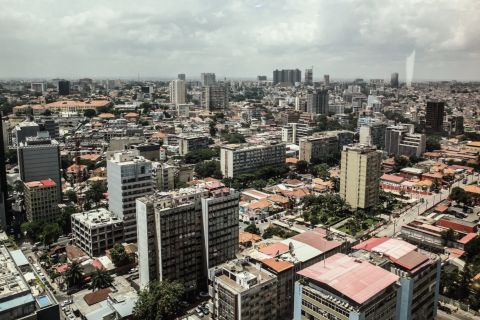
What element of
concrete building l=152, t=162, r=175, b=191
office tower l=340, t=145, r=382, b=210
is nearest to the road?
office tower l=340, t=145, r=382, b=210

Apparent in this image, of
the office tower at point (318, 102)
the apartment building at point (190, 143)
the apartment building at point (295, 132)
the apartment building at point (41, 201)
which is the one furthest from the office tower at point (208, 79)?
the apartment building at point (41, 201)

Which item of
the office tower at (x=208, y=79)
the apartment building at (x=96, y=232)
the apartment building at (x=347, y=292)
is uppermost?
the office tower at (x=208, y=79)

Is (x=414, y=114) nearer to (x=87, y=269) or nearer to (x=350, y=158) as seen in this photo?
(x=350, y=158)

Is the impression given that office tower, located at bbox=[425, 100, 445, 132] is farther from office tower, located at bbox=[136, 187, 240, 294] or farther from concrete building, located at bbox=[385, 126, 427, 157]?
office tower, located at bbox=[136, 187, 240, 294]

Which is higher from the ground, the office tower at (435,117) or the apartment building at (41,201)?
the office tower at (435,117)

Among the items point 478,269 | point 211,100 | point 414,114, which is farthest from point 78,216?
point 211,100

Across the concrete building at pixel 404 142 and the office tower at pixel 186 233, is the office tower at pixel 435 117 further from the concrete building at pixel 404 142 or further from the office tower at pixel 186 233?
the office tower at pixel 186 233

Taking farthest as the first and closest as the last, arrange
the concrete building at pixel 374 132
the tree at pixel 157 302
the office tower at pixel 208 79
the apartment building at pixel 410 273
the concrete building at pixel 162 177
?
the office tower at pixel 208 79
the concrete building at pixel 374 132
the concrete building at pixel 162 177
the tree at pixel 157 302
the apartment building at pixel 410 273
